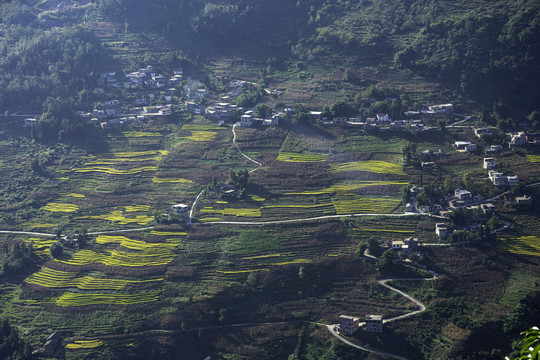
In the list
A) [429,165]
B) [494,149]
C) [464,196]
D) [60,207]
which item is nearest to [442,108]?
[494,149]

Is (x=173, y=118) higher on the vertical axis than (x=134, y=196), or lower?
higher

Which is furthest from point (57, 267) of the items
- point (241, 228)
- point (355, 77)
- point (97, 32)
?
point (97, 32)

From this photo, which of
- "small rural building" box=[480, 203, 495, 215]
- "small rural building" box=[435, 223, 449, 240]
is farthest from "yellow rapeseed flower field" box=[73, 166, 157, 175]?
"small rural building" box=[480, 203, 495, 215]

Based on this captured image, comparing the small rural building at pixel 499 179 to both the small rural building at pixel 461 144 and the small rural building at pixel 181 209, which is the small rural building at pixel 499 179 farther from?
the small rural building at pixel 181 209

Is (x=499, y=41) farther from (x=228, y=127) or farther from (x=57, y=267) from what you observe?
(x=57, y=267)

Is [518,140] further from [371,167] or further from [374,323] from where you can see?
[374,323]

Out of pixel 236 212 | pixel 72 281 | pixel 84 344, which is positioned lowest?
pixel 84 344
